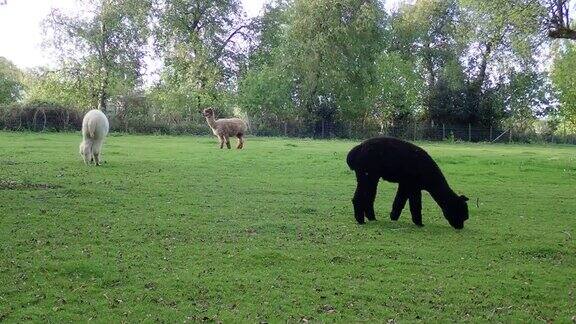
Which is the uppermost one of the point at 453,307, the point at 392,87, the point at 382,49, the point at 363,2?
the point at 363,2

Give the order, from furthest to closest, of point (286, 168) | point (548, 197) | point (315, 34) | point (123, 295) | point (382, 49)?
1. point (382, 49)
2. point (315, 34)
3. point (286, 168)
4. point (548, 197)
5. point (123, 295)

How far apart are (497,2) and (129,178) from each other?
64.1ft

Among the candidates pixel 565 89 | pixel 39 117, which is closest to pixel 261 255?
pixel 39 117

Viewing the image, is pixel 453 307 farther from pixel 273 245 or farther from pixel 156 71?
pixel 156 71

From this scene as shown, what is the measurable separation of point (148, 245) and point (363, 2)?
5436 centimetres

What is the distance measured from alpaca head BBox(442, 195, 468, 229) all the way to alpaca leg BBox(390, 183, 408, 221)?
897mm

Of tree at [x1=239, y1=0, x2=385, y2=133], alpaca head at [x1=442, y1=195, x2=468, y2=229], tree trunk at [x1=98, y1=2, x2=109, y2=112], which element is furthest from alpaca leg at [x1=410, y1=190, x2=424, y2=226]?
tree trunk at [x1=98, y1=2, x2=109, y2=112]

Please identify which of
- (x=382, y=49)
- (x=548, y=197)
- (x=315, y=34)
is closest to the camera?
(x=548, y=197)

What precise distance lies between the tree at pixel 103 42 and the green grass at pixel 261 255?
45323mm

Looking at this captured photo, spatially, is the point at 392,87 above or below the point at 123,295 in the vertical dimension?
above

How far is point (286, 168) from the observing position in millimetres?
22484

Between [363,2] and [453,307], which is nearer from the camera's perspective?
[453,307]

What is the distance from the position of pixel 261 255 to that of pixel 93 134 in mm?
13568

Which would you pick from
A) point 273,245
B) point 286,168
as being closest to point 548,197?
point 286,168
